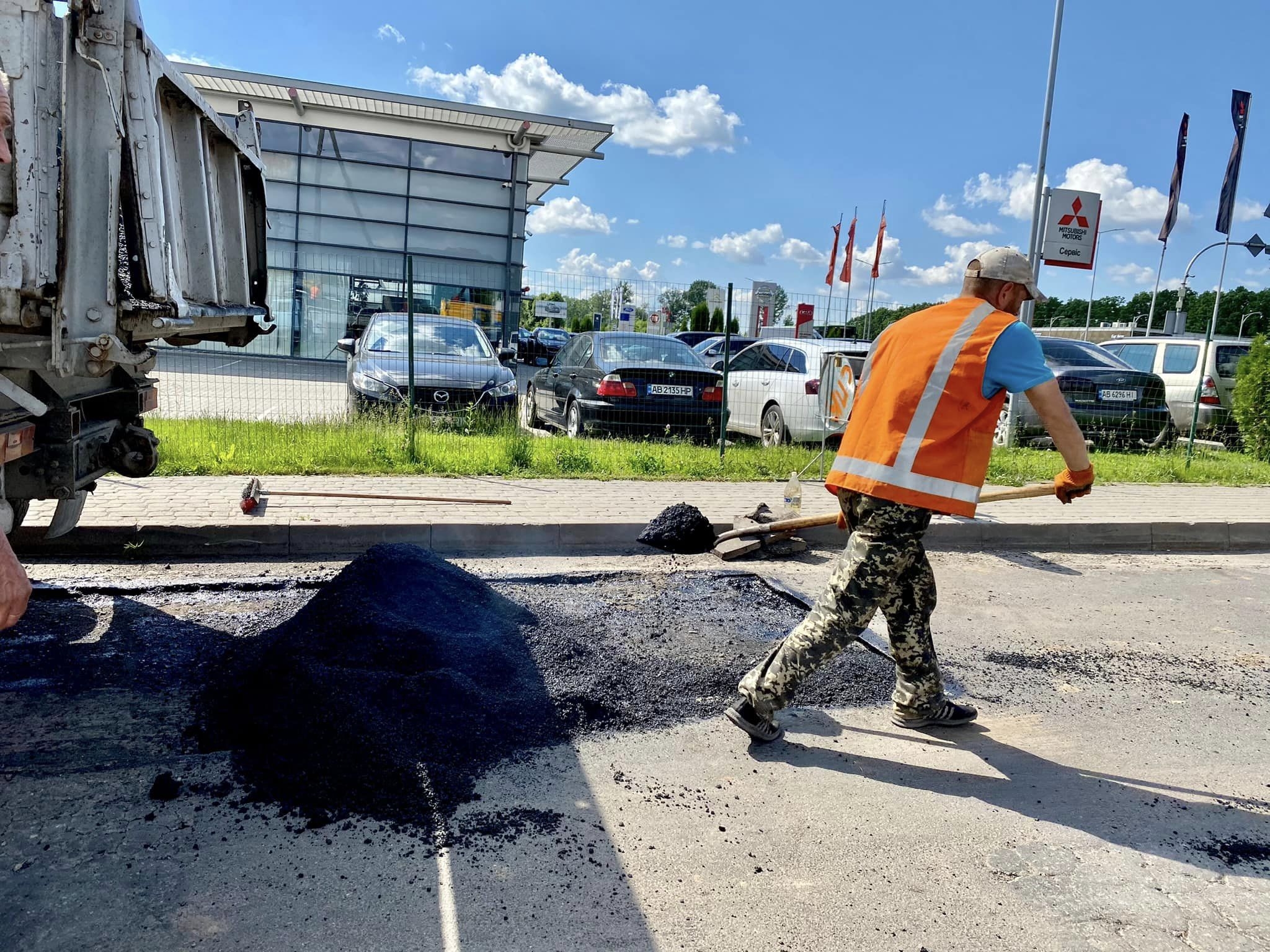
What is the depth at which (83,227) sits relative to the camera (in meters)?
3.30

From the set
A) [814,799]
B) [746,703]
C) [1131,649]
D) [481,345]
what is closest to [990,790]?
[814,799]

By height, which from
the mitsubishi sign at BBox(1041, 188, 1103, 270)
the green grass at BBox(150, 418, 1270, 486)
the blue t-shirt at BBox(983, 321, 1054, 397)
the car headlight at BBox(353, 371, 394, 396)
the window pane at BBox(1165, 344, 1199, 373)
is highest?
the mitsubishi sign at BBox(1041, 188, 1103, 270)

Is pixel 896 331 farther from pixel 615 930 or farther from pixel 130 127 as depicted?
pixel 130 127

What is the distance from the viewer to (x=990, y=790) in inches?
134

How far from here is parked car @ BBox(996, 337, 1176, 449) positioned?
11938 mm

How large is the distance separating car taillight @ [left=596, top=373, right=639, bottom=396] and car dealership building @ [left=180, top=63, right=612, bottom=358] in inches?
477

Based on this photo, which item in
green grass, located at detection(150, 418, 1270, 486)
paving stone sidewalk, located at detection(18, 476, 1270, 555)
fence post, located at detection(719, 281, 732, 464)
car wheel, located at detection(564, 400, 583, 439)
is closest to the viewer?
paving stone sidewalk, located at detection(18, 476, 1270, 555)

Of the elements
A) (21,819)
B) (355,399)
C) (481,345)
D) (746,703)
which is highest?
(481,345)

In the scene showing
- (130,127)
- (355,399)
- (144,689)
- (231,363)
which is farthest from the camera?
(231,363)

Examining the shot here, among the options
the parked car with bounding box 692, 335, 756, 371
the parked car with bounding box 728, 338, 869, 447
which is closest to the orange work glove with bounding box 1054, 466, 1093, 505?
the parked car with bounding box 728, 338, 869, 447

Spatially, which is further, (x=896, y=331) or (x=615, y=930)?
(x=896, y=331)

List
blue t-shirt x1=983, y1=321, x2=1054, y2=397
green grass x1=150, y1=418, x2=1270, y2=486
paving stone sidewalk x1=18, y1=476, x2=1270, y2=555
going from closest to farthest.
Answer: blue t-shirt x1=983, y1=321, x2=1054, y2=397, paving stone sidewalk x1=18, y1=476, x2=1270, y2=555, green grass x1=150, y1=418, x2=1270, y2=486

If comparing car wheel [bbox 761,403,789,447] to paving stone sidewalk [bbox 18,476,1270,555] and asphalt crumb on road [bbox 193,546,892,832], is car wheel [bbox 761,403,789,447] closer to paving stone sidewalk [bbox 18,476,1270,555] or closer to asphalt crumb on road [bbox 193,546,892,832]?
paving stone sidewalk [bbox 18,476,1270,555]

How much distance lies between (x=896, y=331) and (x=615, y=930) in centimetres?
247
